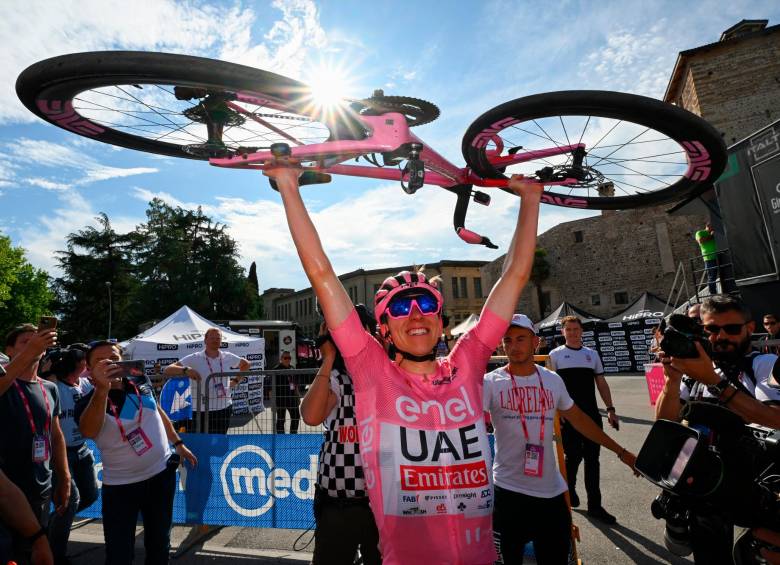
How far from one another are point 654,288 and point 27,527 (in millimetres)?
37860

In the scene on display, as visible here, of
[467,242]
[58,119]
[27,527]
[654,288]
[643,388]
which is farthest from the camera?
[654,288]

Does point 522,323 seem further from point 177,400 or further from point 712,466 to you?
point 177,400

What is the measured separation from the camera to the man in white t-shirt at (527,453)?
278 cm

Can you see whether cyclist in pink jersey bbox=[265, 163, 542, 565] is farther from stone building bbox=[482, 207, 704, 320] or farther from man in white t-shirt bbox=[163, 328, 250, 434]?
stone building bbox=[482, 207, 704, 320]

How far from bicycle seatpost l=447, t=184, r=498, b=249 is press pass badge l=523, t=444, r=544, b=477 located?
6.79ft

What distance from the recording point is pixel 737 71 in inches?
895

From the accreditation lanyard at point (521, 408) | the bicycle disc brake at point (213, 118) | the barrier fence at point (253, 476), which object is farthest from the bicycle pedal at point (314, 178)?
the accreditation lanyard at point (521, 408)

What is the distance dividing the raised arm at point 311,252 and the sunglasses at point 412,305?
0.68 ft

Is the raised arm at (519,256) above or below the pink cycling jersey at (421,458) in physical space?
above

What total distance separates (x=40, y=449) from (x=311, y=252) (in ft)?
9.96

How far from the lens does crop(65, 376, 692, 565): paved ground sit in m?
4.14

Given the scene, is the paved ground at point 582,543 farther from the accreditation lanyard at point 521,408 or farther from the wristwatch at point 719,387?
the wristwatch at point 719,387

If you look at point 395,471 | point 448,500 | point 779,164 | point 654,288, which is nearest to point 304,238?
point 395,471

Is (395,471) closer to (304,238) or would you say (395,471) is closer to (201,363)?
(304,238)
